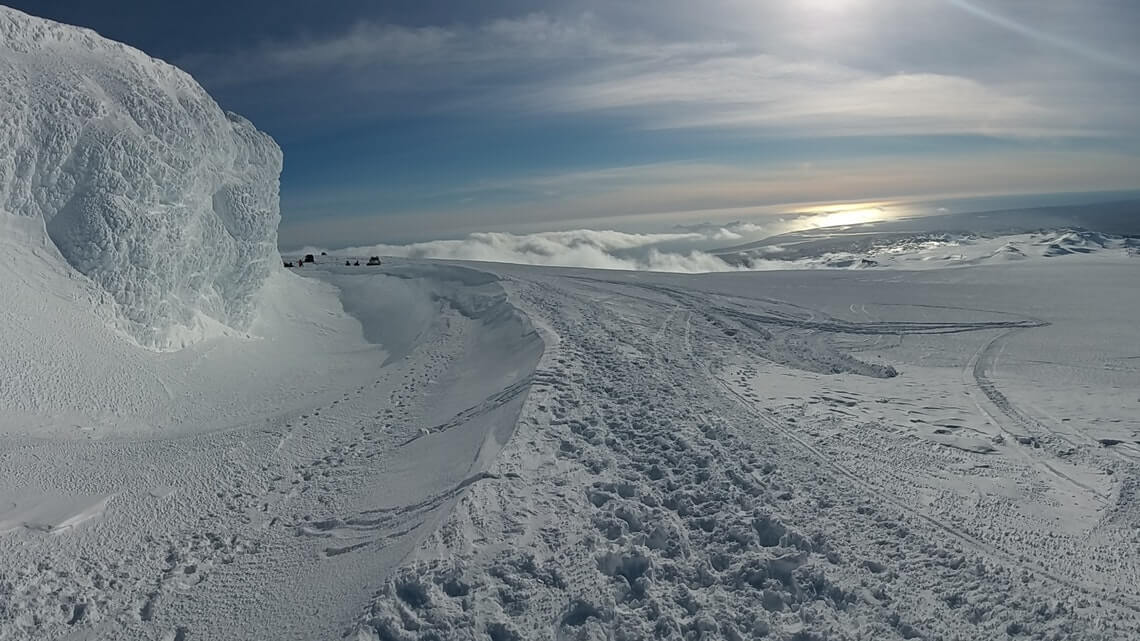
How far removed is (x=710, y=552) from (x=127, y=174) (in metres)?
12.7

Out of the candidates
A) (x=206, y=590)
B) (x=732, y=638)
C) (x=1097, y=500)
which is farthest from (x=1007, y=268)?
(x=206, y=590)

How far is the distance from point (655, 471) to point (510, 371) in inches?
198

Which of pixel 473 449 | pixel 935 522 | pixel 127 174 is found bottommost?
pixel 935 522

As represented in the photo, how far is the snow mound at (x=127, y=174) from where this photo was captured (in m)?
11.0

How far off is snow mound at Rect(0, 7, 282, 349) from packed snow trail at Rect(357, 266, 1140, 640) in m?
8.66

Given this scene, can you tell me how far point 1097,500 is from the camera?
6508 millimetres

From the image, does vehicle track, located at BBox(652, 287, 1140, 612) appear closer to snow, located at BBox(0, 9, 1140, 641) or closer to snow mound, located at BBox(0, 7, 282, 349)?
snow, located at BBox(0, 9, 1140, 641)

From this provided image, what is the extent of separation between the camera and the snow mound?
11.0 m

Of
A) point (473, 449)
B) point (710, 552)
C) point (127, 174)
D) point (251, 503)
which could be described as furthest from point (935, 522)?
point (127, 174)

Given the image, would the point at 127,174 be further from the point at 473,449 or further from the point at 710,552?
the point at 710,552

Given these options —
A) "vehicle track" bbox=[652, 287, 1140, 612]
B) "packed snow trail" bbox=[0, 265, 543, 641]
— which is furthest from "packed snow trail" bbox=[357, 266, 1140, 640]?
"packed snow trail" bbox=[0, 265, 543, 641]

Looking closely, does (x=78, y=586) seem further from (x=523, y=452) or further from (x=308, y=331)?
(x=308, y=331)

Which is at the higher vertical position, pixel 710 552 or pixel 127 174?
pixel 127 174

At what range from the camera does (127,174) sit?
11.7m
